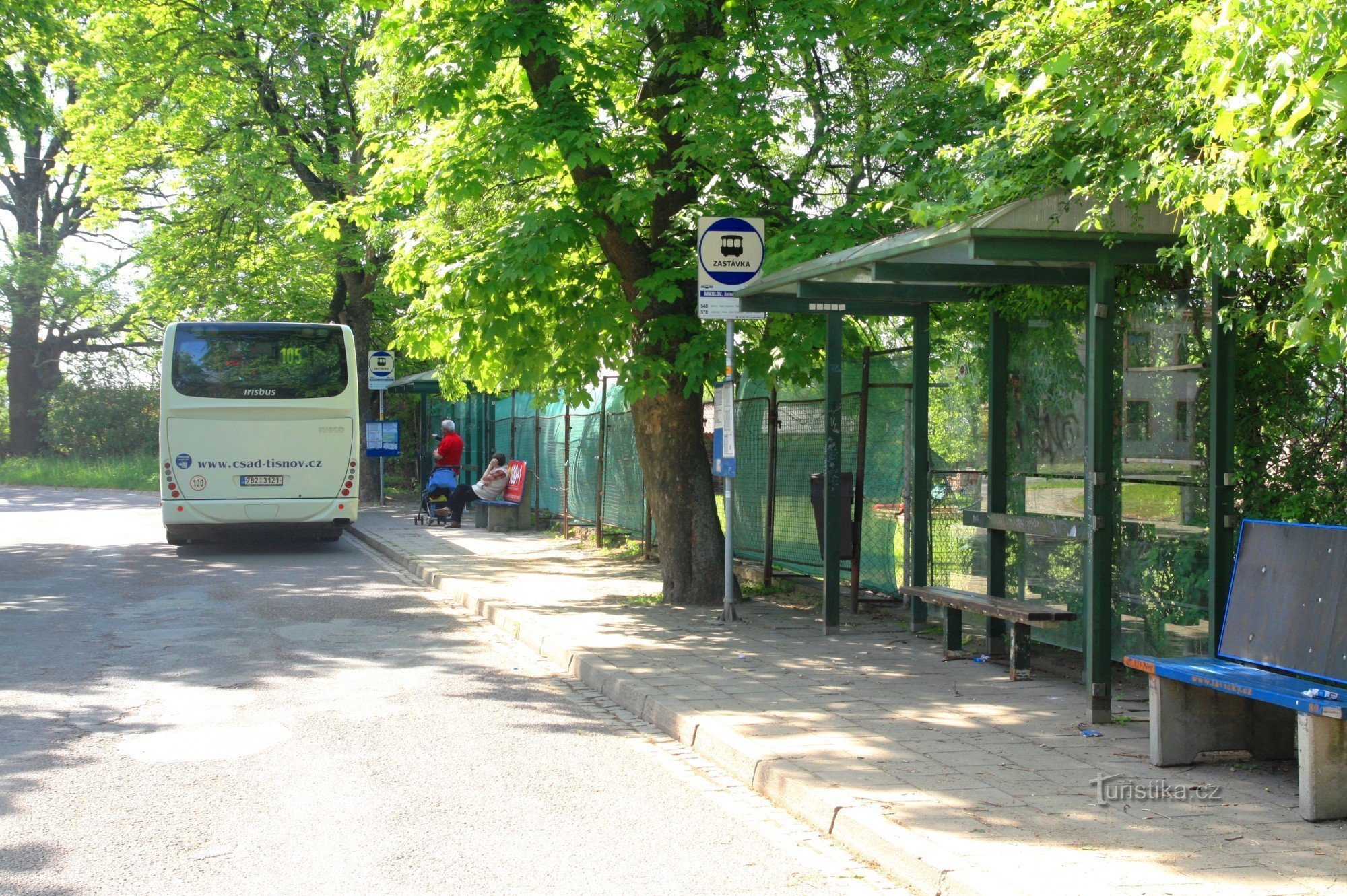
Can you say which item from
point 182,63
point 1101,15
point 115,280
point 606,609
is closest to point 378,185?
point 606,609

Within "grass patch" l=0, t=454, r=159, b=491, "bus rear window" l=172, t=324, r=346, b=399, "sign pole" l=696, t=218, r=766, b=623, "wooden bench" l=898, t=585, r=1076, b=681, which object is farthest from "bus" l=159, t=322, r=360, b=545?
"grass patch" l=0, t=454, r=159, b=491

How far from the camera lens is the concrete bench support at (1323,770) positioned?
16.1 ft

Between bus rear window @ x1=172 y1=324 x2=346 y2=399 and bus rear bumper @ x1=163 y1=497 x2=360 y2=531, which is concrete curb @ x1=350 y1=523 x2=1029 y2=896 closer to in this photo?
bus rear bumper @ x1=163 y1=497 x2=360 y2=531

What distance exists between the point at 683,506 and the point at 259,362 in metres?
8.69

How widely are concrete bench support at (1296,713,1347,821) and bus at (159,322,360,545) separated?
14599 millimetres

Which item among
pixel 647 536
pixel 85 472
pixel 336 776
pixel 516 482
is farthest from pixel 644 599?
pixel 85 472

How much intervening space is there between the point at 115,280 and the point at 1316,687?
41.7m

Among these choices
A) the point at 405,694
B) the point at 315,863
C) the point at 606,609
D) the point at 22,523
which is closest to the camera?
the point at 315,863

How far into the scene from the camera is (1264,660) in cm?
580

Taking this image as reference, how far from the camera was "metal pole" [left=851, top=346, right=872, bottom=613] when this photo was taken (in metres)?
11.0

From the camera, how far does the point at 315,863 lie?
15.4ft

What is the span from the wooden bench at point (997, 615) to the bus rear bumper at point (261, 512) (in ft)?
34.8

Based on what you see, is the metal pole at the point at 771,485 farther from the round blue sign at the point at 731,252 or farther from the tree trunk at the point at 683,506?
the round blue sign at the point at 731,252

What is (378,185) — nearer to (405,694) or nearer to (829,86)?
(829,86)
